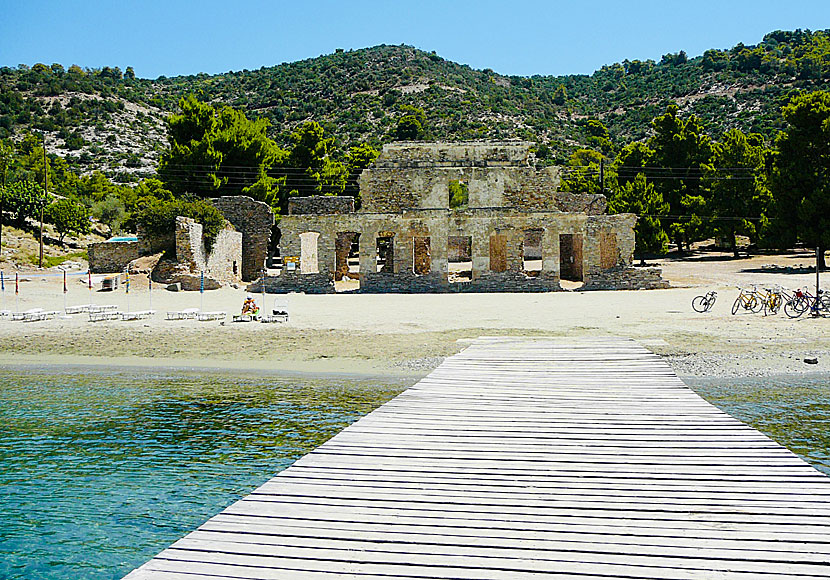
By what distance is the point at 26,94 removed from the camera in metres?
92.4

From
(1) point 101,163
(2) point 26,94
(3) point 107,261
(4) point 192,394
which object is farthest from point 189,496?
(2) point 26,94

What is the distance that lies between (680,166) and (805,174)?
14569 mm

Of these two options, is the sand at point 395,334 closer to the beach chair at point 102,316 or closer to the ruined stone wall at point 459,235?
the beach chair at point 102,316

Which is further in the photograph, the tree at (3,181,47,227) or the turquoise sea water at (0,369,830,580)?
the tree at (3,181,47,227)

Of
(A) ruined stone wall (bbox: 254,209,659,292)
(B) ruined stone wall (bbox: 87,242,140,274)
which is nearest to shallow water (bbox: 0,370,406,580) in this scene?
(A) ruined stone wall (bbox: 254,209,659,292)

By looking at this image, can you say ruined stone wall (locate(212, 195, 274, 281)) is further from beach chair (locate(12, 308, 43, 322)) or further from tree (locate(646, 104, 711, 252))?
tree (locate(646, 104, 711, 252))

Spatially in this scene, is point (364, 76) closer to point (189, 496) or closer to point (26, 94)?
point (26, 94)

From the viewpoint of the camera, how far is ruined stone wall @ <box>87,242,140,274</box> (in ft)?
113

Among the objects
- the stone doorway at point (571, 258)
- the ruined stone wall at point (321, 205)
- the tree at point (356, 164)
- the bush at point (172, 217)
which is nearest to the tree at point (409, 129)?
the tree at point (356, 164)

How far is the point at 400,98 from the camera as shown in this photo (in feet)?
322

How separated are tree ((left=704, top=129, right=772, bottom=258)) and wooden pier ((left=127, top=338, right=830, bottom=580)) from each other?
4323 cm

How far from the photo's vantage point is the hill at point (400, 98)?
274 feet

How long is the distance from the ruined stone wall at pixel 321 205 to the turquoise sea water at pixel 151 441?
21.7 meters

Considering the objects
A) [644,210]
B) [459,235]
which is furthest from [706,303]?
[644,210]
